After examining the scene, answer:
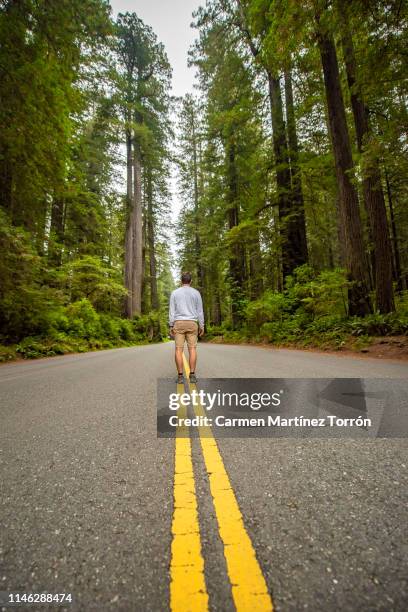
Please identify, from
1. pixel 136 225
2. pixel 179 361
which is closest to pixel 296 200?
pixel 179 361

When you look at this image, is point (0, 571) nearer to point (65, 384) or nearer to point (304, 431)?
point (304, 431)

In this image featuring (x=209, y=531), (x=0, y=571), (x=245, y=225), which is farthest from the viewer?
(x=245, y=225)

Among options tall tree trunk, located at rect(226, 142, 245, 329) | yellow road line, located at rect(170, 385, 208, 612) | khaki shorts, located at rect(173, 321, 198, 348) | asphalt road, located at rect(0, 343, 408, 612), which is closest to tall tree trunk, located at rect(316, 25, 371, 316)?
khaki shorts, located at rect(173, 321, 198, 348)

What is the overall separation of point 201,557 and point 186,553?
7cm

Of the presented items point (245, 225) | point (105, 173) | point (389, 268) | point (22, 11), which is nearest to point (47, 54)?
point (22, 11)

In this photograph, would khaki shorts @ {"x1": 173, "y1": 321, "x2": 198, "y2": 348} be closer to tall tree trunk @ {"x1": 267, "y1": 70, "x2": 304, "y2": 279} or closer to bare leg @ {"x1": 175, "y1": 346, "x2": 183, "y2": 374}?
bare leg @ {"x1": 175, "y1": 346, "x2": 183, "y2": 374}

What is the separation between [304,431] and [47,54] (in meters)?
11.8

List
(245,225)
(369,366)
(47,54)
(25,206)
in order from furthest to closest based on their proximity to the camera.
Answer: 1. (245,225)
2. (25,206)
3. (47,54)
4. (369,366)

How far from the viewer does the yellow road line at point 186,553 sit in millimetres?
914

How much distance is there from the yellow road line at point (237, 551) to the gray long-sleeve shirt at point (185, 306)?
3519 mm

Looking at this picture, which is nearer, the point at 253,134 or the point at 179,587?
the point at 179,587

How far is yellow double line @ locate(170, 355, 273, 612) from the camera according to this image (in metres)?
0.91

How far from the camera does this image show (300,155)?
13844 millimetres

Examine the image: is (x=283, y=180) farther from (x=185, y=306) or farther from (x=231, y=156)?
(x=185, y=306)
